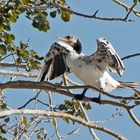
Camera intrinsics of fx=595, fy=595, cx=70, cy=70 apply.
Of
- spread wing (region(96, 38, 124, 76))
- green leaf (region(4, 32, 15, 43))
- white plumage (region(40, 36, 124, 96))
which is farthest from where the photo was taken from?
white plumage (region(40, 36, 124, 96))

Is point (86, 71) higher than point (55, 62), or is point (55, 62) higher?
point (55, 62)

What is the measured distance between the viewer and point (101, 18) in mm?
4543

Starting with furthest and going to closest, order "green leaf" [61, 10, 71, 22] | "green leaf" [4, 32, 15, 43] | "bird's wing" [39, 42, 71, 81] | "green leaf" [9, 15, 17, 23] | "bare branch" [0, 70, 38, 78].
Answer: "bird's wing" [39, 42, 71, 81] → "bare branch" [0, 70, 38, 78] → "green leaf" [61, 10, 71, 22] → "green leaf" [4, 32, 15, 43] → "green leaf" [9, 15, 17, 23]

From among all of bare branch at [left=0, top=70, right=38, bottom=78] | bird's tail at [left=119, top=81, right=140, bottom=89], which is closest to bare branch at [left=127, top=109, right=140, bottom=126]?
bird's tail at [left=119, top=81, right=140, bottom=89]

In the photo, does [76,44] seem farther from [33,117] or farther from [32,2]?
[32,2]

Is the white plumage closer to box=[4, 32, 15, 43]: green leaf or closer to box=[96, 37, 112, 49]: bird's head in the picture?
box=[96, 37, 112, 49]: bird's head

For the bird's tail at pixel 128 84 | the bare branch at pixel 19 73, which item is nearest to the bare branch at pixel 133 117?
the bird's tail at pixel 128 84

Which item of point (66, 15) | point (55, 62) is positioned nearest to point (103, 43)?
point (66, 15)

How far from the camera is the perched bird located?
5246 millimetres

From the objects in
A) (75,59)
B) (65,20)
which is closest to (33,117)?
(75,59)

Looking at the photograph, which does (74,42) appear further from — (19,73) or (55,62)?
(19,73)

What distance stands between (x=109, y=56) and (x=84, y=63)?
0.29 meters

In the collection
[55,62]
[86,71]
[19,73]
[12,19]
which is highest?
[55,62]

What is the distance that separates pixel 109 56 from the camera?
5309 millimetres
